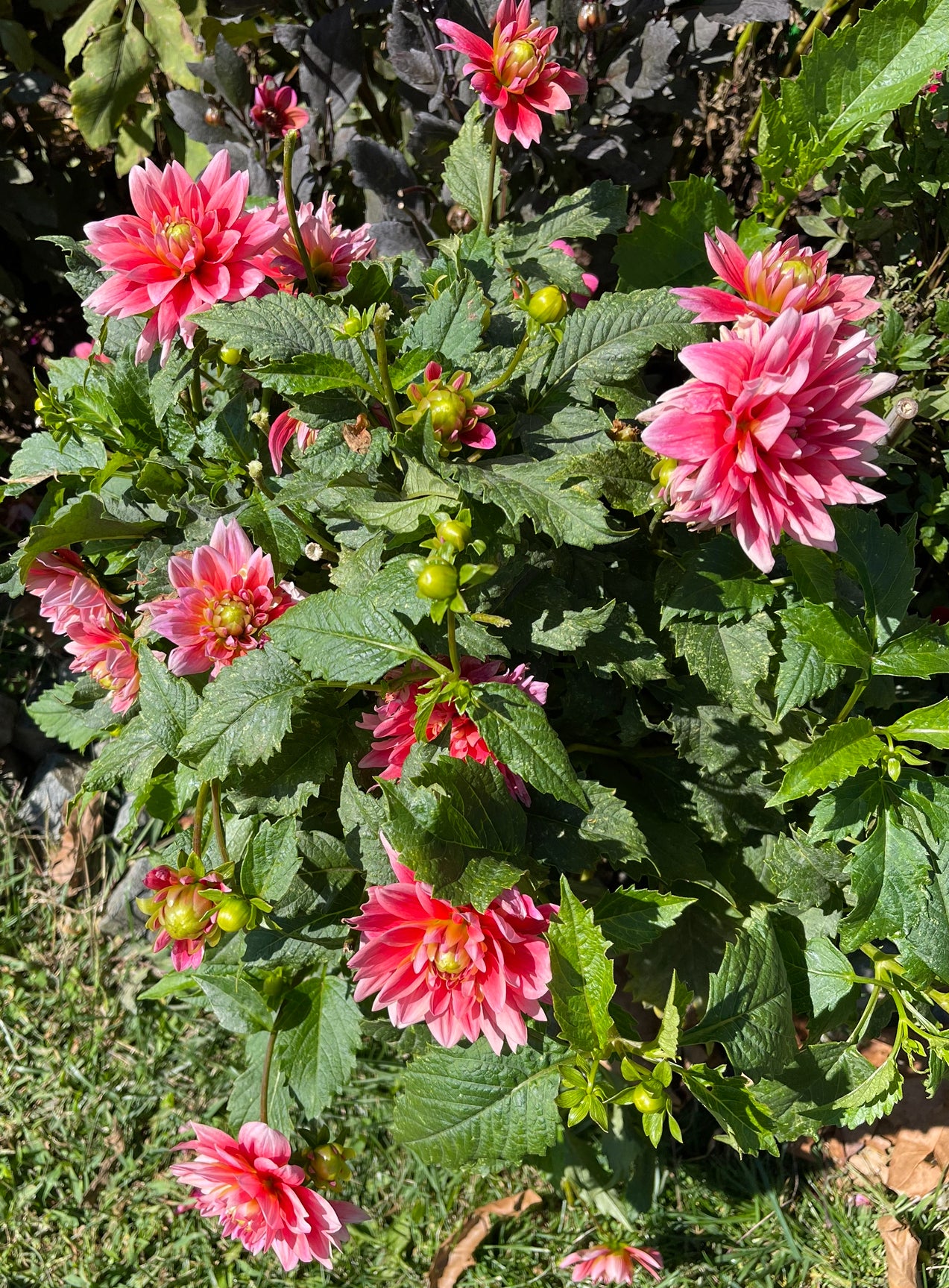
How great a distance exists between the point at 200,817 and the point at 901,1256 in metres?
1.65

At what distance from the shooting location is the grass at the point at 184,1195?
6.54 feet

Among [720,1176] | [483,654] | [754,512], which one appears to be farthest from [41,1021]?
[754,512]

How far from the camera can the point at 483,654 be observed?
118 centimetres

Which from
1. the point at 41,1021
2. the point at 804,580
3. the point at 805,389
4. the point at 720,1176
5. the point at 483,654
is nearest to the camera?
the point at 805,389

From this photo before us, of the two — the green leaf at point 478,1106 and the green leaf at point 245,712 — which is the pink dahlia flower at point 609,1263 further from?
the green leaf at point 245,712

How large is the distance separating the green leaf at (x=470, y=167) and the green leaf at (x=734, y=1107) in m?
1.31

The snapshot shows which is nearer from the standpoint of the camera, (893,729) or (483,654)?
(483,654)

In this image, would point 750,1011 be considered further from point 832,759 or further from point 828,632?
point 828,632

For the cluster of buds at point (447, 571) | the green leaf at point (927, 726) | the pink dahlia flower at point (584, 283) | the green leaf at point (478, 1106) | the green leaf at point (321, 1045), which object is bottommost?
the green leaf at point (478, 1106)

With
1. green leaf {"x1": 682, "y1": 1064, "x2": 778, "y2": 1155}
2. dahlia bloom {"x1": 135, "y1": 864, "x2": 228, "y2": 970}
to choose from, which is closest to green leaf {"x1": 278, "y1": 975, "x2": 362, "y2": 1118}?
dahlia bloom {"x1": 135, "y1": 864, "x2": 228, "y2": 970}

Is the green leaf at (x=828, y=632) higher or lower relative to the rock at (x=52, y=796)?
higher

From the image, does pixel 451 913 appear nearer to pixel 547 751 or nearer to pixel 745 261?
pixel 547 751

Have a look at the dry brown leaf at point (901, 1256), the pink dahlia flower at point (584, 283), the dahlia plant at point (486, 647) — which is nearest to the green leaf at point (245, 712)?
the dahlia plant at point (486, 647)

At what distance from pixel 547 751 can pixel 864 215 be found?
131 cm
